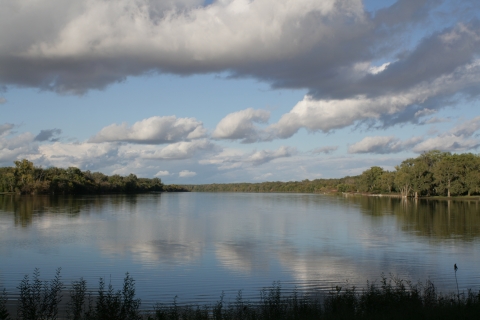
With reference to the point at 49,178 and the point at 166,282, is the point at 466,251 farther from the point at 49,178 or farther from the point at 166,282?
the point at 49,178

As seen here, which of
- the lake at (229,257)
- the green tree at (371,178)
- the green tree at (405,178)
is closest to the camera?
the lake at (229,257)

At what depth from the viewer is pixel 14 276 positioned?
17.2m

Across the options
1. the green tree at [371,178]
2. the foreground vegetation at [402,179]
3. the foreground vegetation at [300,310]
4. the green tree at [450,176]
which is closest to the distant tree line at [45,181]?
the foreground vegetation at [402,179]

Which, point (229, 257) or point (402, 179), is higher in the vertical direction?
point (402, 179)

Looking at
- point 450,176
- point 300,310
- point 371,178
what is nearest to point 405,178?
point 450,176

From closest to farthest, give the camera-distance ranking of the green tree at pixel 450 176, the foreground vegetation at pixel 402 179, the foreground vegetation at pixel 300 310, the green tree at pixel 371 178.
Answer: the foreground vegetation at pixel 300 310 → the green tree at pixel 450 176 → the foreground vegetation at pixel 402 179 → the green tree at pixel 371 178

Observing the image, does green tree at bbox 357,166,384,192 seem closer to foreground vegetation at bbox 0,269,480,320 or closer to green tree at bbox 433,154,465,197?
green tree at bbox 433,154,465,197

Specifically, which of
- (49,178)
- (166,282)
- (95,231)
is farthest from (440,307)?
(49,178)

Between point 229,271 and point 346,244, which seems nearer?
point 229,271

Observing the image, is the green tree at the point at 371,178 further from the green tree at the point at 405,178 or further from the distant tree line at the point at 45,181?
the distant tree line at the point at 45,181

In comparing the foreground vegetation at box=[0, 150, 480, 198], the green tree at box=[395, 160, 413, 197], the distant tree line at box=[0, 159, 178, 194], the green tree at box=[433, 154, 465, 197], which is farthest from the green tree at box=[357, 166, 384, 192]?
the distant tree line at box=[0, 159, 178, 194]

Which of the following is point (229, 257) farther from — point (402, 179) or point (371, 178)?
point (371, 178)

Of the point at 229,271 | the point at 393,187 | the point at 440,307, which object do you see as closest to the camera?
the point at 440,307

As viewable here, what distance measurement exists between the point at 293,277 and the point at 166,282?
17.3 ft
